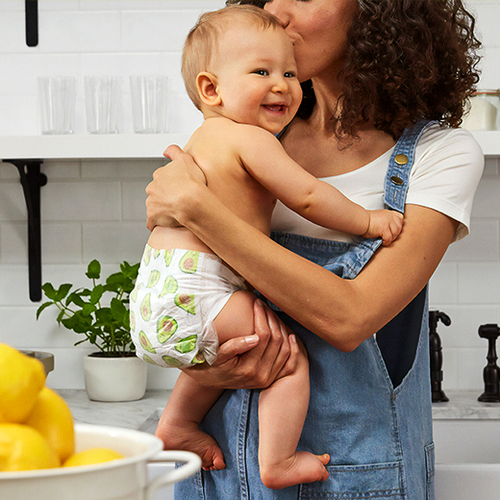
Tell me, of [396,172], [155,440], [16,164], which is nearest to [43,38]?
[16,164]

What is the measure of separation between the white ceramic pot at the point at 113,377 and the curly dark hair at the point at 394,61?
1050mm

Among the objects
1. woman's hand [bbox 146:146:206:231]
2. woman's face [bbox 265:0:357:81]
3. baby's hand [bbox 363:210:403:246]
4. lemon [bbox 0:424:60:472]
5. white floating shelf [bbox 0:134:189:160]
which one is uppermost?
woman's face [bbox 265:0:357:81]

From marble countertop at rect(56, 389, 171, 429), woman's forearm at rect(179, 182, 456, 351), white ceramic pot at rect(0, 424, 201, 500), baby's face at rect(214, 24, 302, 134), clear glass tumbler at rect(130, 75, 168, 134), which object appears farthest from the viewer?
clear glass tumbler at rect(130, 75, 168, 134)

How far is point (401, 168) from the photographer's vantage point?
857mm

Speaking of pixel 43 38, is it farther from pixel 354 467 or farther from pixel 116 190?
pixel 354 467

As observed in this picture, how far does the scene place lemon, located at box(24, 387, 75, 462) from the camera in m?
0.32

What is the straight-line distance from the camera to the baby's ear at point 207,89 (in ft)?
2.91

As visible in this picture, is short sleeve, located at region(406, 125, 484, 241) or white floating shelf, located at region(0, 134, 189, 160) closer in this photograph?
short sleeve, located at region(406, 125, 484, 241)

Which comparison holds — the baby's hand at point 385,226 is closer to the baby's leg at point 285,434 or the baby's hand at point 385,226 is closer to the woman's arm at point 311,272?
the woman's arm at point 311,272

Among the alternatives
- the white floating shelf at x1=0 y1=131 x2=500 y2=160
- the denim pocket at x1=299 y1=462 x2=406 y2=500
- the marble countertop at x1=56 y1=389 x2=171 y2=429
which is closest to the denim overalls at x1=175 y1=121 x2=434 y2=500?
the denim pocket at x1=299 y1=462 x2=406 y2=500

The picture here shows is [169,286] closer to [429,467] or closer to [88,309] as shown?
[429,467]

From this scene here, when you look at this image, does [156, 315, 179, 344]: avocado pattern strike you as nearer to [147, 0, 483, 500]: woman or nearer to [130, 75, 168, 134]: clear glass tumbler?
[147, 0, 483, 500]: woman

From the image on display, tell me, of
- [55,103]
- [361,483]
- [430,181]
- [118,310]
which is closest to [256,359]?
[361,483]

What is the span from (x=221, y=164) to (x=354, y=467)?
0.47 metres
